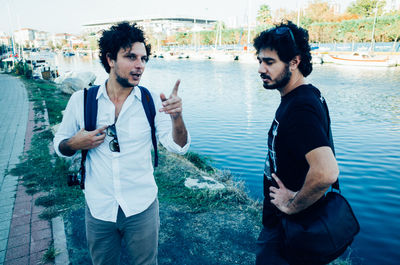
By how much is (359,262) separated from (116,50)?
4564 mm

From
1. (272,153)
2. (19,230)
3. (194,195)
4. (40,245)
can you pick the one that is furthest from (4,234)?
(272,153)

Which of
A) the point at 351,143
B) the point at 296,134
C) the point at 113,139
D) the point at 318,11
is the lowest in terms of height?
the point at 351,143

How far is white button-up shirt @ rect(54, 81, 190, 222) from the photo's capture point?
1993 mm

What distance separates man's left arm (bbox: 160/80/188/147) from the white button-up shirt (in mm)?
52

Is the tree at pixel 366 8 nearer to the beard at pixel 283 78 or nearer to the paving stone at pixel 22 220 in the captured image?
the beard at pixel 283 78

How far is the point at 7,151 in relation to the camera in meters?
6.55

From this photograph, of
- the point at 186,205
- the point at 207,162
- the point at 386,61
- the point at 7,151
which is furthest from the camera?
the point at 386,61

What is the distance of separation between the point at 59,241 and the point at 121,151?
2000 mm

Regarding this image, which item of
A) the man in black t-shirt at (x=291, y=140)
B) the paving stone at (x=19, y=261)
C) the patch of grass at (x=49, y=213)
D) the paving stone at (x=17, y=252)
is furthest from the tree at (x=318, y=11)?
the paving stone at (x=19, y=261)

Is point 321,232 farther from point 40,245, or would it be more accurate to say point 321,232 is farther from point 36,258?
point 40,245

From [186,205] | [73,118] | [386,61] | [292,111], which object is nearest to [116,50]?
[73,118]

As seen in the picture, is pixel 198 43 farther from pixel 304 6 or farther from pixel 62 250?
pixel 62 250

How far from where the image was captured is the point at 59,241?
3277 mm

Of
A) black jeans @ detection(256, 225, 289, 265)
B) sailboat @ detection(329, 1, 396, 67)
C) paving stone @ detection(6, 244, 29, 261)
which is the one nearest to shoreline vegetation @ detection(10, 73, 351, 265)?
paving stone @ detection(6, 244, 29, 261)
